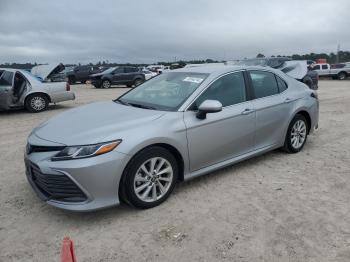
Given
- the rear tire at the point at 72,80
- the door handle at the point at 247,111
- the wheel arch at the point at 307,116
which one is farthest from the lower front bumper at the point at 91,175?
the rear tire at the point at 72,80

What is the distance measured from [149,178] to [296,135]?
3061 mm

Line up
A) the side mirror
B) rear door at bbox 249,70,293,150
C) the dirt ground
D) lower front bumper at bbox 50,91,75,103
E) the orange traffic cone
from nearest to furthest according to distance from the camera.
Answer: the orange traffic cone, the dirt ground, the side mirror, rear door at bbox 249,70,293,150, lower front bumper at bbox 50,91,75,103

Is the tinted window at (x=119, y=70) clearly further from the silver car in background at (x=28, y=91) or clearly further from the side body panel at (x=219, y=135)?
the side body panel at (x=219, y=135)

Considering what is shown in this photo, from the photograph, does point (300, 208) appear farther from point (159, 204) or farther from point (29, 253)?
point (29, 253)

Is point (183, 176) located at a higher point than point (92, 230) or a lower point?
higher

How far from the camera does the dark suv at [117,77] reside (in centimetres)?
2431

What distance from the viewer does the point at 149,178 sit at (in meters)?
3.94

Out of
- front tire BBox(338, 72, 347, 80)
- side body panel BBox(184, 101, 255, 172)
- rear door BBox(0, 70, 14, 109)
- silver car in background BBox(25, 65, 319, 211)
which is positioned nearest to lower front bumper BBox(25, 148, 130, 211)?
silver car in background BBox(25, 65, 319, 211)

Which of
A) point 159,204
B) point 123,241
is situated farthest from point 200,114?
point 123,241

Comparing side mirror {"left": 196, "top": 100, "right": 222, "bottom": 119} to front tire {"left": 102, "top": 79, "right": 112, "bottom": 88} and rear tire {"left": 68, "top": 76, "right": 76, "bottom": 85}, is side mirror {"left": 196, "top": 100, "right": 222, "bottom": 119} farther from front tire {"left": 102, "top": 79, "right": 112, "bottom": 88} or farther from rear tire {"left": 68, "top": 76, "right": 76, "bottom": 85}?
rear tire {"left": 68, "top": 76, "right": 76, "bottom": 85}

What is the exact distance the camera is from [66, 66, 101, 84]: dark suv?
30109mm

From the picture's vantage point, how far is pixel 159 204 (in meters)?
4.09

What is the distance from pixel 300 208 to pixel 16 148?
5.12 metres

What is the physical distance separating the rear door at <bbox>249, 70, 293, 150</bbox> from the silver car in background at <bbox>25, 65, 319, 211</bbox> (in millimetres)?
15
